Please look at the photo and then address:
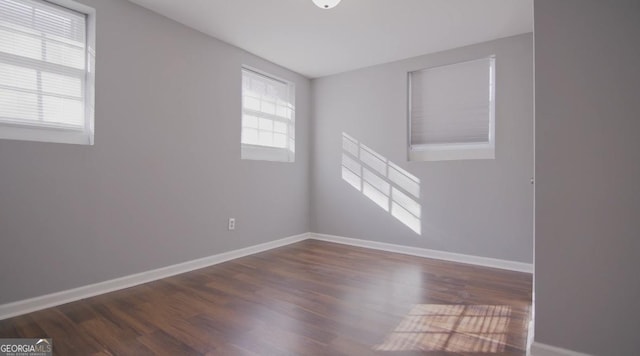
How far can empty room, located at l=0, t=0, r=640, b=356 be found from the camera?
156 cm

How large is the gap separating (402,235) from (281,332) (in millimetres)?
2494

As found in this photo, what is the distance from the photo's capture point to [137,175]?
273 centimetres

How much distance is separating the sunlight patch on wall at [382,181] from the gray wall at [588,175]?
7.32 ft

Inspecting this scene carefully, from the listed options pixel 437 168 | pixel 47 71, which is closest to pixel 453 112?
pixel 437 168

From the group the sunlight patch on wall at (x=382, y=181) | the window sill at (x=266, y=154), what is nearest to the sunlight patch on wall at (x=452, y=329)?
the sunlight patch on wall at (x=382, y=181)

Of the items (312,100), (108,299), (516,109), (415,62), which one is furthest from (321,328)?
(312,100)

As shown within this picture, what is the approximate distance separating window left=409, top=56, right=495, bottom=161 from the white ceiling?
0.33 metres

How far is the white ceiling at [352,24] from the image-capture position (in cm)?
269

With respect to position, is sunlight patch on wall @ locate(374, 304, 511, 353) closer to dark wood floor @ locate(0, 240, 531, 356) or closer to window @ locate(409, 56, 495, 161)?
dark wood floor @ locate(0, 240, 531, 356)

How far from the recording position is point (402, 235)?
13.0 ft

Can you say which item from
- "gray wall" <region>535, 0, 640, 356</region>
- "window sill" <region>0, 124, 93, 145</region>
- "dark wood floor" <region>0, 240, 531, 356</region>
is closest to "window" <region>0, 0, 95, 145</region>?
"window sill" <region>0, 124, 93, 145</region>

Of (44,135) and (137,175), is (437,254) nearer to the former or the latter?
(137,175)

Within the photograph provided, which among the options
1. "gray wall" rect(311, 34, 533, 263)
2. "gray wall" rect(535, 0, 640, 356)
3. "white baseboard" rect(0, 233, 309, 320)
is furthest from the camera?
"gray wall" rect(311, 34, 533, 263)

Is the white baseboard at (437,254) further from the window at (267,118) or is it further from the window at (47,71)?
the window at (47,71)
